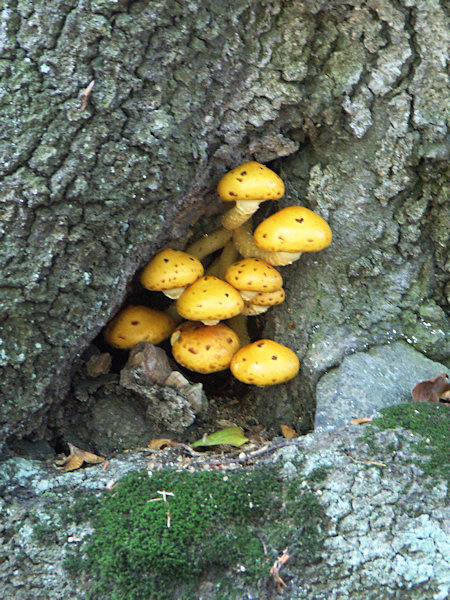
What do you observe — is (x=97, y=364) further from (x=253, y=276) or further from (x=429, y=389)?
(x=429, y=389)

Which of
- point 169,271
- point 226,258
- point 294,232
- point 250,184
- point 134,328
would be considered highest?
point 250,184

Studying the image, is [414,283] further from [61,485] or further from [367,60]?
[61,485]

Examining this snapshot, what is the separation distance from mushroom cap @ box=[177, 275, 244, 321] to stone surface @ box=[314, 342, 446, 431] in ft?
2.44

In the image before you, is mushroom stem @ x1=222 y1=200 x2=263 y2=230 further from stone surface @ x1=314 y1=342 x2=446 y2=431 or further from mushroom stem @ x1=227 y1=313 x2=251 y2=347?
stone surface @ x1=314 y1=342 x2=446 y2=431

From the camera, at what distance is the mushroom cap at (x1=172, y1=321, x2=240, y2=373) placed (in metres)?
3.67

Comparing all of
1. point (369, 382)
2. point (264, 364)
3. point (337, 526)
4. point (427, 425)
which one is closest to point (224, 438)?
point (264, 364)

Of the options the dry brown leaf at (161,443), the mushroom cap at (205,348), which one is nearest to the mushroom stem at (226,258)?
the mushroom cap at (205,348)

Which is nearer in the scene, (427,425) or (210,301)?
(427,425)

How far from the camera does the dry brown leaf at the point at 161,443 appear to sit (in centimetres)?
354

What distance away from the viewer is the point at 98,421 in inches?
146

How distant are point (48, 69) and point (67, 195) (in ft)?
1.80

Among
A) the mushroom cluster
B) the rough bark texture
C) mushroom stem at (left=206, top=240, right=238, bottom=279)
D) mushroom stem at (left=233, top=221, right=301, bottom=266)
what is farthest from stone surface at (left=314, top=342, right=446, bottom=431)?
mushroom stem at (left=206, top=240, right=238, bottom=279)

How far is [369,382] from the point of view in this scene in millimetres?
3658

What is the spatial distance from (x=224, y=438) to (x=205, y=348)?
21.0 inches
